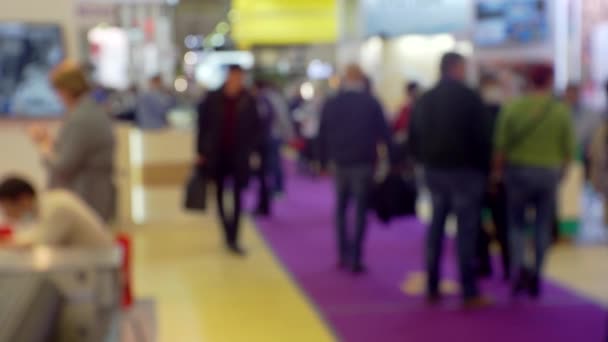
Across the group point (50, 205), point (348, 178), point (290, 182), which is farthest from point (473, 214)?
point (290, 182)

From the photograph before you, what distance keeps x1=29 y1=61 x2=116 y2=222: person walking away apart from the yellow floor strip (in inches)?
36.2

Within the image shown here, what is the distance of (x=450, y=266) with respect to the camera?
24.2 ft

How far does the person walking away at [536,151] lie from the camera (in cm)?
591

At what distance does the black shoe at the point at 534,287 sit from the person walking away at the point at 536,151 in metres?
0.09

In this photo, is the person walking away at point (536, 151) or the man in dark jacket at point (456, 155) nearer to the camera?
the man in dark jacket at point (456, 155)

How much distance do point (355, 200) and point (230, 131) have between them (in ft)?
4.20

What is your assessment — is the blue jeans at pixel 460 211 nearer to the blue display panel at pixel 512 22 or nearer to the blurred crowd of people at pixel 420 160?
the blurred crowd of people at pixel 420 160

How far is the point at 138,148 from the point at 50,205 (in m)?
6.84

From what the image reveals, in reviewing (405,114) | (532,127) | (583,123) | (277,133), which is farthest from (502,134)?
(277,133)

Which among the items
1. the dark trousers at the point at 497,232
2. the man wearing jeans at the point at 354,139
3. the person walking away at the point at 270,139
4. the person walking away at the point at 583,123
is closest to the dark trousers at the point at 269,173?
the person walking away at the point at 270,139

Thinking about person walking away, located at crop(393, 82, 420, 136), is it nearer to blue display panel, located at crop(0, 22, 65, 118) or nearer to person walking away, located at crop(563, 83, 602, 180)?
person walking away, located at crop(563, 83, 602, 180)

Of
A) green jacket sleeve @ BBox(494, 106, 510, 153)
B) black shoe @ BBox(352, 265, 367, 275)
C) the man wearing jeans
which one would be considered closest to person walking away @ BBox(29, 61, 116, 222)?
the man wearing jeans

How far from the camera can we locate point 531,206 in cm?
625

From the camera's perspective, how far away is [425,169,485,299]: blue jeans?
19.2 ft
